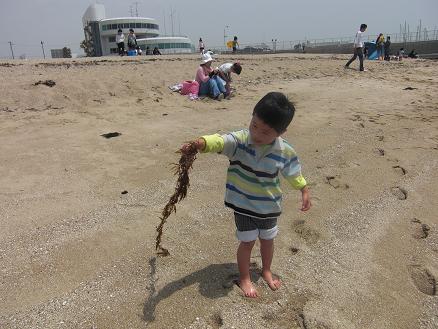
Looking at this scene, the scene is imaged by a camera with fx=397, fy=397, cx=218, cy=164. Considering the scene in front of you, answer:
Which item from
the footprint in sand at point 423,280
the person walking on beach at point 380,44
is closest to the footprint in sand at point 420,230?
the footprint in sand at point 423,280

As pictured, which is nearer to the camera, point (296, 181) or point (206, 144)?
point (206, 144)

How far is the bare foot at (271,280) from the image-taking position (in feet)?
9.05

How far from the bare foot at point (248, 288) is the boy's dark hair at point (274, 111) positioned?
1.11 meters

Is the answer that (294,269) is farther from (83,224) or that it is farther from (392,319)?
(83,224)

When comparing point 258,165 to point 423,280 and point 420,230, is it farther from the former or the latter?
point 420,230

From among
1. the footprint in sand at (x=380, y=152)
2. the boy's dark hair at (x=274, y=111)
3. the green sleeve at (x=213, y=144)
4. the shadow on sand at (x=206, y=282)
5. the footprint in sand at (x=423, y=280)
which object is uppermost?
the boy's dark hair at (x=274, y=111)

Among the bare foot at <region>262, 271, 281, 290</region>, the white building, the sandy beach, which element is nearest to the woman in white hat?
the sandy beach

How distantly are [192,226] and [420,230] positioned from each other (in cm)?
207

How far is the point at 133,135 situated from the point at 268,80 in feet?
18.4

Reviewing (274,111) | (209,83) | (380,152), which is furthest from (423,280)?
(209,83)

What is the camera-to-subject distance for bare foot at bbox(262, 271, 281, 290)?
276cm

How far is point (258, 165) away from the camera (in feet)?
7.96

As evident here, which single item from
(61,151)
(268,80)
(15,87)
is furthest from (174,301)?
(268,80)

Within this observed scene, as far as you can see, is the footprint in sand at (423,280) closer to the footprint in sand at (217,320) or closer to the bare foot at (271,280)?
the bare foot at (271,280)
